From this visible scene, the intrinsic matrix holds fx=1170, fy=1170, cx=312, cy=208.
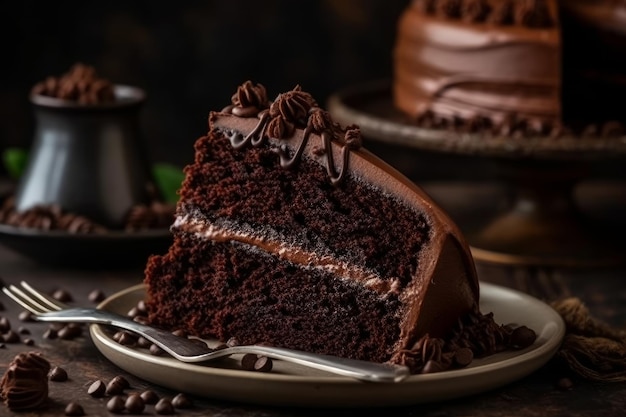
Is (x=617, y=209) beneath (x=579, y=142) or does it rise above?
beneath

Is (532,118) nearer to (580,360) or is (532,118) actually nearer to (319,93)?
(580,360)

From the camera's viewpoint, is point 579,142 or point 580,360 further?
point 579,142

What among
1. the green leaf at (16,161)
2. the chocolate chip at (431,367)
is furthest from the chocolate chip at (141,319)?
the green leaf at (16,161)

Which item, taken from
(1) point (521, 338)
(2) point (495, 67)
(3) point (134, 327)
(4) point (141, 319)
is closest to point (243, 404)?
(3) point (134, 327)

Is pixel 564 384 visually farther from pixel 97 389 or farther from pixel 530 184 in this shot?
pixel 530 184

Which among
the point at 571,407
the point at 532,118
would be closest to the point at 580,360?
the point at 571,407

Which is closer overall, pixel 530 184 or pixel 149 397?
pixel 149 397

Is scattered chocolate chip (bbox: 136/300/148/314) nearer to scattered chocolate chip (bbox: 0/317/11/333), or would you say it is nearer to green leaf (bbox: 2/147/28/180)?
scattered chocolate chip (bbox: 0/317/11/333)
